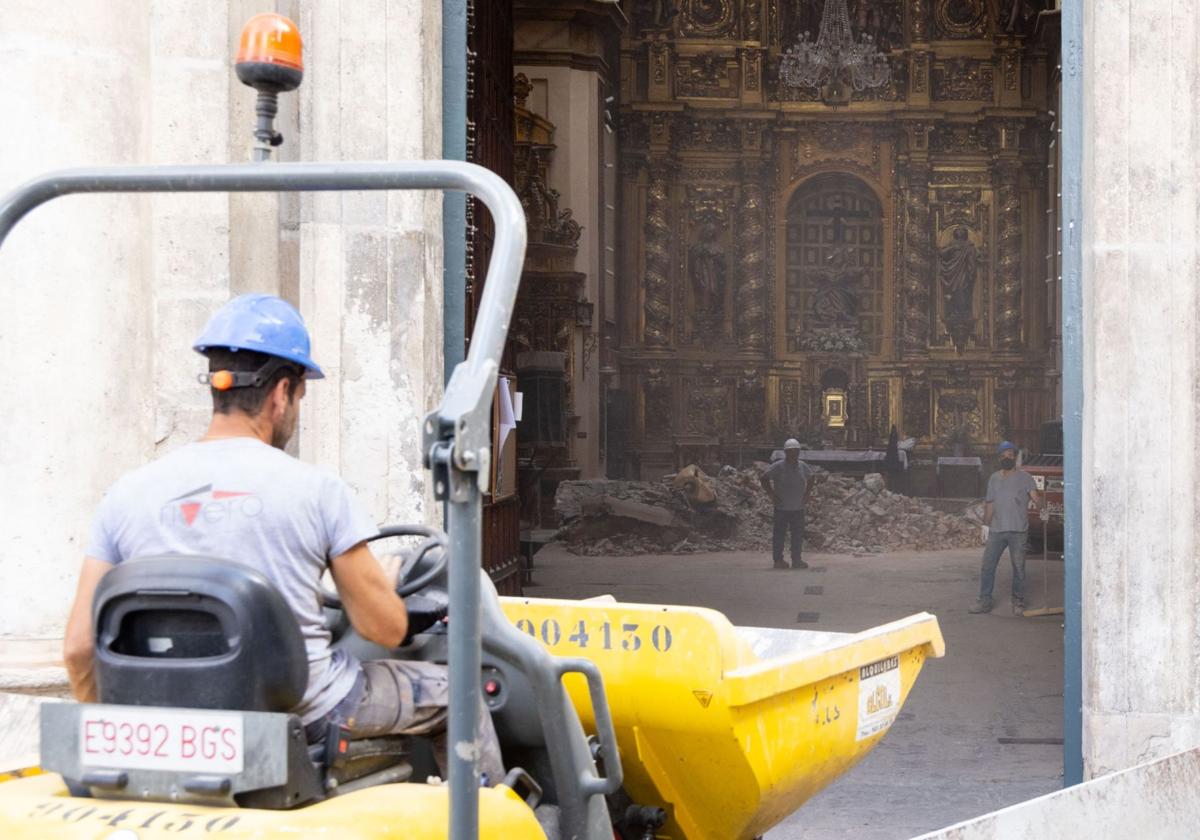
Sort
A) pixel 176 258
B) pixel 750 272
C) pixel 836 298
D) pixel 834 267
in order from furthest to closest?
pixel 834 267
pixel 836 298
pixel 750 272
pixel 176 258

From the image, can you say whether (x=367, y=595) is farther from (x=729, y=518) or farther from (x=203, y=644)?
(x=729, y=518)

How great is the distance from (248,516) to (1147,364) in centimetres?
432

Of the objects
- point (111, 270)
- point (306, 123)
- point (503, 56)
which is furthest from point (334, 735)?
point (503, 56)

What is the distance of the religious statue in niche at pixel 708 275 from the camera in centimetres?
2792

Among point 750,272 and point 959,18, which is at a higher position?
point 959,18

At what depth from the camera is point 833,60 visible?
28438 millimetres

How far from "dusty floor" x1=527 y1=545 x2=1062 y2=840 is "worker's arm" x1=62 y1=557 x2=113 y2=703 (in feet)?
13.9

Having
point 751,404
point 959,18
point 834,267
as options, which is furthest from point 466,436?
point 959,18

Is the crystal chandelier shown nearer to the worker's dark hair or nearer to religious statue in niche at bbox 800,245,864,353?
religious statue in niche at bbox 800,245,864,353

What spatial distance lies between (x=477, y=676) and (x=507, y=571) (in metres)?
9.33

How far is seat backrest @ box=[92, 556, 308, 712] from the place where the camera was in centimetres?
252

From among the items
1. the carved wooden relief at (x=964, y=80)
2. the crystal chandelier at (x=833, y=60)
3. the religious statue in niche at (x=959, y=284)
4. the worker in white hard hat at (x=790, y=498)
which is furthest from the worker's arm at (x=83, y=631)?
the carved wooden relief at (x=964, y=80)

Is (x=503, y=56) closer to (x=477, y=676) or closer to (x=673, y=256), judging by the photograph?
(x=477, y=676)

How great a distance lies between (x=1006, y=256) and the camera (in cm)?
2816
